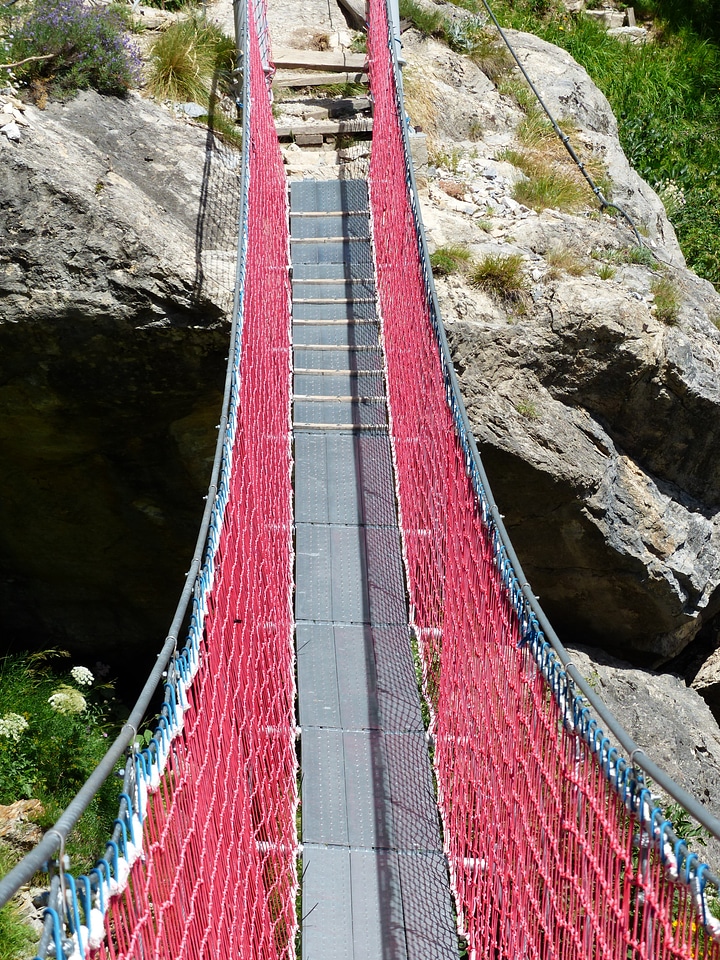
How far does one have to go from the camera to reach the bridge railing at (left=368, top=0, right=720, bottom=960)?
2.06 metres

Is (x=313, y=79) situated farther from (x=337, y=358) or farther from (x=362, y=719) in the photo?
(x=362, y=719)

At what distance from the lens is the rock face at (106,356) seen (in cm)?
473

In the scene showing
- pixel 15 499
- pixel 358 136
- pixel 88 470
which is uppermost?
pixel 358 136

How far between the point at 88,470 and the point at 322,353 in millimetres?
Answer: 1636

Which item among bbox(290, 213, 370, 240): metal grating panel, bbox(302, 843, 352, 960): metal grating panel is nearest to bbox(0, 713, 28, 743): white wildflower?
bbox(302, 843, 352, 960): metal grating panel

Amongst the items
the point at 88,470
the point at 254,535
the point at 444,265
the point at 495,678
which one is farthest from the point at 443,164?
the point at 495,678

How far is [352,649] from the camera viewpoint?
380 centimetres

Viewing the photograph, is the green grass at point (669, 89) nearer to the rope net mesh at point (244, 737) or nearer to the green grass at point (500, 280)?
the green grass at point (500, 280)

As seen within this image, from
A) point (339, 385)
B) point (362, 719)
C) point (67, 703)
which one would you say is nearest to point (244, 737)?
point (362, 719)

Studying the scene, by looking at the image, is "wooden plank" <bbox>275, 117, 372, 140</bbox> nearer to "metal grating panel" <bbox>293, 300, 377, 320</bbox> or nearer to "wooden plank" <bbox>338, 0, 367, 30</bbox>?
Result: "wooden plank" <bbox>338, 0, 367, 30</bbox>

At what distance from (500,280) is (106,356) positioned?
201 centimetres

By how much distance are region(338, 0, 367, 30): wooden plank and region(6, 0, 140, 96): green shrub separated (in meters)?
2.28

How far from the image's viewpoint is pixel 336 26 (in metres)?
7.37

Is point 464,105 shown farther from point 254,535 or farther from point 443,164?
point 254,535
